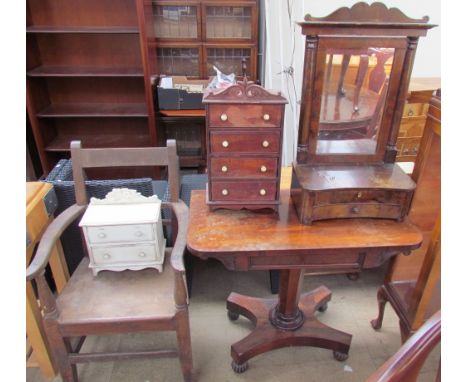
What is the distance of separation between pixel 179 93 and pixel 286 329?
78.0 inches

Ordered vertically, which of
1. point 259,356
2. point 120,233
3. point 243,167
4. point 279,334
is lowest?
point 259,356

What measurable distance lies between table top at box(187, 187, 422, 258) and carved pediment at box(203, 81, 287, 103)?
1.34 feet

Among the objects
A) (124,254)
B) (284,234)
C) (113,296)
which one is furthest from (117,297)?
(284,234)

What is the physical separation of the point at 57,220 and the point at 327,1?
2.15 meters

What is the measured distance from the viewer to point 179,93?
110 inches

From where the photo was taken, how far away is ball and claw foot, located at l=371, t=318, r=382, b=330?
1732mm

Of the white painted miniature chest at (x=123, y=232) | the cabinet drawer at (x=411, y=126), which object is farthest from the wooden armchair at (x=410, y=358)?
the cabinet drawer at (x=411, y=126)

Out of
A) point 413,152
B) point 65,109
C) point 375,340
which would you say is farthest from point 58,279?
point 413,152

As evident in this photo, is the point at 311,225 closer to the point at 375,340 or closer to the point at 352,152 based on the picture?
the point at 352,152

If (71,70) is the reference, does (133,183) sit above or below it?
below

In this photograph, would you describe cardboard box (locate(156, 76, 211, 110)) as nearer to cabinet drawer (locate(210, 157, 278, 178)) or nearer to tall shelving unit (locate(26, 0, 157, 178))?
tall shelving unit (locate(26, 0, 157, 178))

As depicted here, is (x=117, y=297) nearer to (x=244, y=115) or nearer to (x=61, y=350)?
(x=61, y=350)

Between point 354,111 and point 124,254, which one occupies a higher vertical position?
point 354,111

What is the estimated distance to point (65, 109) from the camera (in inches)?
116
